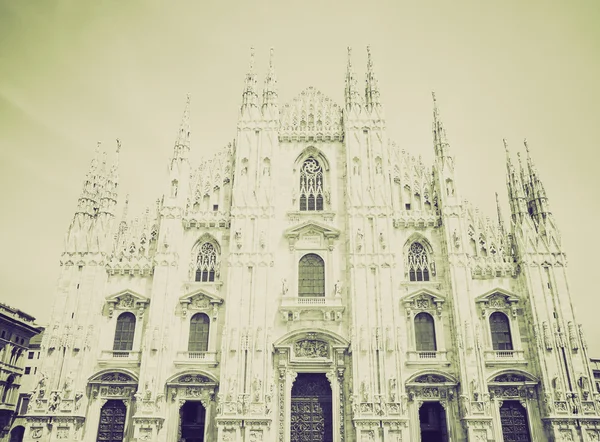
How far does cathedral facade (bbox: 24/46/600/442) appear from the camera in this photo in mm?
26797

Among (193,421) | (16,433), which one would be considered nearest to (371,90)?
(193,421)

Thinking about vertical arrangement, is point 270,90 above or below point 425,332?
above

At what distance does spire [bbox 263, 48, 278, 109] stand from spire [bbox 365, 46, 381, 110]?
6466 millimetres

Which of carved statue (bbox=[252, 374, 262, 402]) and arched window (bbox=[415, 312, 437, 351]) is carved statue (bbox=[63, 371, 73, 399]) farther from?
arched window (bbox=[415, 312, 437, 351])

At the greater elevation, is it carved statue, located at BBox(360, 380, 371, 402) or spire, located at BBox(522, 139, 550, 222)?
spire, located at BBox(522, 139, 550, 222)

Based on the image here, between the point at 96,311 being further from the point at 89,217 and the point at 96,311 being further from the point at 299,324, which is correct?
the point at 299,324

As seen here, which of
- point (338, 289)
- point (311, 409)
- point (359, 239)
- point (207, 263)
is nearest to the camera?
point (311, 409)

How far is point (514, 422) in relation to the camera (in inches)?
1062

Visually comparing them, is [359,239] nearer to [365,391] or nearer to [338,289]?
[338,289]

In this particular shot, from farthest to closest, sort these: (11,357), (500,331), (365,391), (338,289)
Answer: (11,357)
(338,289)
(500,331)
(365,391)

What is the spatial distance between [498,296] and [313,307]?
1103 centimetres

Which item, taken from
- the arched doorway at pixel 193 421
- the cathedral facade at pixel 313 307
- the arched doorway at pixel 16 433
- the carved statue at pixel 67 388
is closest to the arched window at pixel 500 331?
the cathedral facade at pixel 313 307

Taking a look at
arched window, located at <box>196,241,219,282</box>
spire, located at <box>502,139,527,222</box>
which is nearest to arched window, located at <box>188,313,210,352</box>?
arched window, located at <box>196,241,219,282</box>

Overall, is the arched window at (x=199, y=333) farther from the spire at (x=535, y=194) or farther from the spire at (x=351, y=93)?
the spire at (x=535, y=194)
